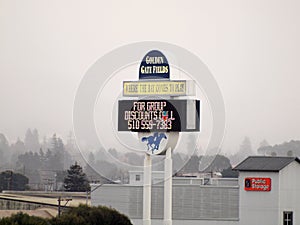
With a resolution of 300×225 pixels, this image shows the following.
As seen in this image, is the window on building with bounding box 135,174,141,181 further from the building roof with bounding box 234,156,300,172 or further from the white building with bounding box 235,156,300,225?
the white building with bounding box 235,156,300,225

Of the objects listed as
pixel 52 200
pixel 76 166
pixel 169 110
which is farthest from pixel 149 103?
pixel 76 166

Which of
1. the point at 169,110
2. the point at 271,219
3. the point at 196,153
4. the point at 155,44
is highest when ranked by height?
the point at 155,44

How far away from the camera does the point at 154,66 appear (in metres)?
38.6

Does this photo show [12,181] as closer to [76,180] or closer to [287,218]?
[76,180]

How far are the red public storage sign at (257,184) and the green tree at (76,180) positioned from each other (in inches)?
1974

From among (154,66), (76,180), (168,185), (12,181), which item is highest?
(154,66)

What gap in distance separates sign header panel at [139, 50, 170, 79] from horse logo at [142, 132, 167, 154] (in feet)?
10.3

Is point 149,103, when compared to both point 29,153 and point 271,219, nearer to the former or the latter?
point 271,219

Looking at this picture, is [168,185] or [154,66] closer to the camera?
[154,66]

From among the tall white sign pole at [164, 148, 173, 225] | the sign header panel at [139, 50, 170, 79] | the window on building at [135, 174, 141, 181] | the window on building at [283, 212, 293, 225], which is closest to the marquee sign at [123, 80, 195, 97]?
the sign header panel at [139, 50, 170, 79]

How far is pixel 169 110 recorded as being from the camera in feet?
125

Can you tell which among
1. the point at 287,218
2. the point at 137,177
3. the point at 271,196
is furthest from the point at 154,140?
the point at 287,218

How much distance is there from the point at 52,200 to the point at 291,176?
36199mm

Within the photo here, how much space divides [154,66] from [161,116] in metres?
2.67
